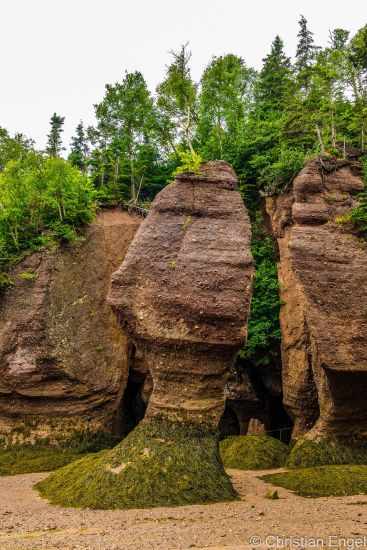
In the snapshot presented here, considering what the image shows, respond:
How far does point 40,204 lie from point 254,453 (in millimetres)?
14989

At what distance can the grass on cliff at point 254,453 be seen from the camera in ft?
58.5

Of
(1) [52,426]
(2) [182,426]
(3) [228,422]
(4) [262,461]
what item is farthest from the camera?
(3) [228,422]

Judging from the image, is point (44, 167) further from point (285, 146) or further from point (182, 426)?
point (182, 426)

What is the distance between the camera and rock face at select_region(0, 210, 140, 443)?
1894cm

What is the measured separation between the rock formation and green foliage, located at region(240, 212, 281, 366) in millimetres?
8931

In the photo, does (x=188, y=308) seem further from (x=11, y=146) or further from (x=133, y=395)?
(x=11, y=146)

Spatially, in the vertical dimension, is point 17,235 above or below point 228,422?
above

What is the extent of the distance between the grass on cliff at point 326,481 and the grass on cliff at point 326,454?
1.94 metres

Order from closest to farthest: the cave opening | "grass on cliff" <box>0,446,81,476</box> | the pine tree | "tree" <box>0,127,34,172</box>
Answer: "grass on cliff" <box>0,446,81,476</box>, the cave opening, "tree" <box>0,127,34,172</box>, the pine tree

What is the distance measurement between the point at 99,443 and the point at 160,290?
353 inches

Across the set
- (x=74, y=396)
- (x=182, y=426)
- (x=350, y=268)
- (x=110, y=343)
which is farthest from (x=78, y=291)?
→ (x=350, y=268)

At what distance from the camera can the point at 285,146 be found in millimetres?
27297

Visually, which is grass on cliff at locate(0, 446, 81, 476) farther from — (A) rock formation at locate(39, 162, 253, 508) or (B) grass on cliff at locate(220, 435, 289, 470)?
(B) grass on cliff at locate(220, 435, 289, 470)

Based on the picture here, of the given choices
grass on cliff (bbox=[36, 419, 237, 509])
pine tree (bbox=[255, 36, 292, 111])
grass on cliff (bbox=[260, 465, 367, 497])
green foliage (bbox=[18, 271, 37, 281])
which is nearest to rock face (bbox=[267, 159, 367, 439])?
grass on cliff (bbox=[260, 465, 367, 497])
